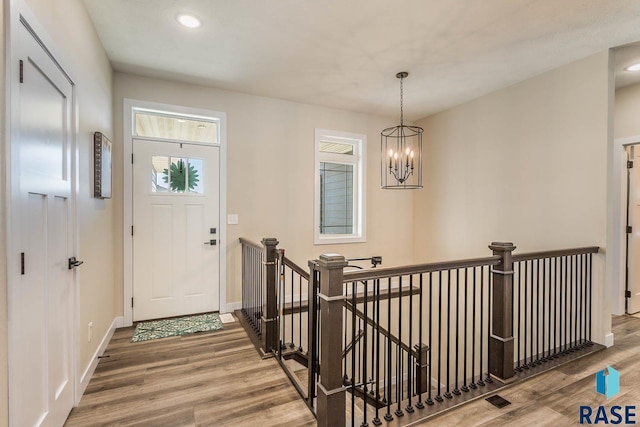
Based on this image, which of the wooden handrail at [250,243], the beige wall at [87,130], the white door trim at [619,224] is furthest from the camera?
the white door trim at [619,224]

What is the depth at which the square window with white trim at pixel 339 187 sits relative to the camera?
4.48 m

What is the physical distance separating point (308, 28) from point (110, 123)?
7.37ft

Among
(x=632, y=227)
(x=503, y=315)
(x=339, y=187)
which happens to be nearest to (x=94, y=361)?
(x=503, y=315)

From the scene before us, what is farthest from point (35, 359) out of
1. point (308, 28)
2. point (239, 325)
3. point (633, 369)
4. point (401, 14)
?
point (633, 369)

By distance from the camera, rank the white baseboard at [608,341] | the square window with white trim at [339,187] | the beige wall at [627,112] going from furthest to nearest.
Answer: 1. the square window with white trim at [339,187]
2. the beige wall at [627,112]
3. the white baseboard at [608,341]

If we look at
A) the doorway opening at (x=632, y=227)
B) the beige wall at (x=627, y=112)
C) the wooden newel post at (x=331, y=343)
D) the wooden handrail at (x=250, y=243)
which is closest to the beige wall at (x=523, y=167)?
the beige wall at (x=627, y=112)

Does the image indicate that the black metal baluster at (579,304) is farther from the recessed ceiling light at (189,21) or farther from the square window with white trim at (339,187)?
the recessed ceiling light at (189,21)

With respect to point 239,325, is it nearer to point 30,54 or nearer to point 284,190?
point 284,190

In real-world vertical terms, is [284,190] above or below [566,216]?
above

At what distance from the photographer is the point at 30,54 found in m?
1.41

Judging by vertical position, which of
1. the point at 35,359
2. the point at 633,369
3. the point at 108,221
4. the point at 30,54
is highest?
the point at 30,54

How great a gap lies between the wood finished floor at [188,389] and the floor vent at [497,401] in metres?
1.28

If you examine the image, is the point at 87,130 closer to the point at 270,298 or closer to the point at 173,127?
the point at 173,127

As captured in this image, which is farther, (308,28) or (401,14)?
(308,28)
